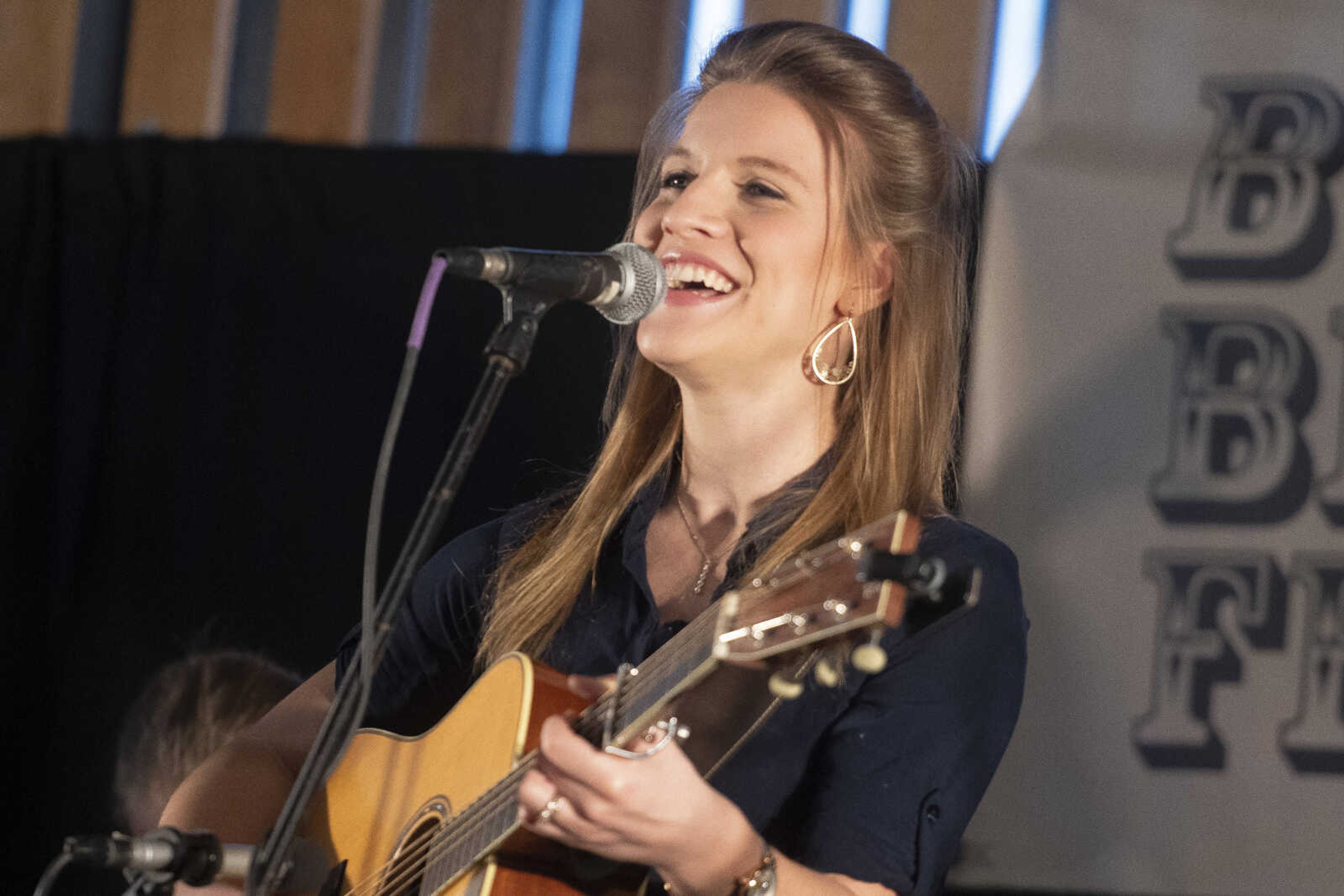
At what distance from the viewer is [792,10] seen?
133 inches

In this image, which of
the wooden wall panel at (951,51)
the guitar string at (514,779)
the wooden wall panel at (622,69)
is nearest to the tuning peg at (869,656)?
the guitar string at (514,779)

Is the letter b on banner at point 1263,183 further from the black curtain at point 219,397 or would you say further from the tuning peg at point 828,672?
the tuning peg at point 828,672

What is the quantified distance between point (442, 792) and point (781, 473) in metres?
0.64

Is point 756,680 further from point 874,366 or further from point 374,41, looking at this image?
point 374,41

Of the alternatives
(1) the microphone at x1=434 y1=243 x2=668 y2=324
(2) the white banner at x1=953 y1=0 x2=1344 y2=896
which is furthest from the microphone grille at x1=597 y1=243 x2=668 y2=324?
(2) the white banner at x1=953 y1=0 x2=1344 y2=896

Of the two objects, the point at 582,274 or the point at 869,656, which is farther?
the point at 582,274

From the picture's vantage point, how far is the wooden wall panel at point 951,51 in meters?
3.23

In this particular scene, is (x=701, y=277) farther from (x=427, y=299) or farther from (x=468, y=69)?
(x=468, y=69)

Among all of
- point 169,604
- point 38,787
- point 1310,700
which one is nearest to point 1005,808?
point 1310,700

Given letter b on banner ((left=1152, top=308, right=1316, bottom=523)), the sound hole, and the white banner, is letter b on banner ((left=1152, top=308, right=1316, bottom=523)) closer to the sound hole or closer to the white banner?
the white banner

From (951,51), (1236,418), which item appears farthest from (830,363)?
(951,51)

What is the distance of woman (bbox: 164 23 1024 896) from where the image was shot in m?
1.72

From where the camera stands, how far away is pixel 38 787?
343 centimetres

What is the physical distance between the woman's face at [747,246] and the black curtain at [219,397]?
1.18m
